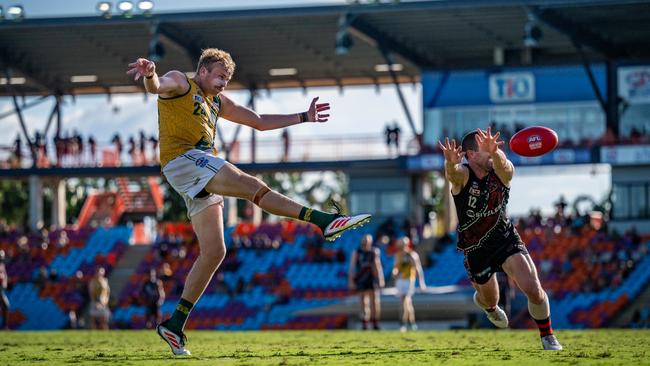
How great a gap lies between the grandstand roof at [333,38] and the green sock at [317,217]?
26.4m

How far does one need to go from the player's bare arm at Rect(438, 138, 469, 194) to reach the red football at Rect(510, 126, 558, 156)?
1.62 ft

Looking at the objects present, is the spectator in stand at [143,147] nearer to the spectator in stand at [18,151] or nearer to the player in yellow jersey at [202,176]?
the spectator in stand at [18,151]

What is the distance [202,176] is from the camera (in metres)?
10.0

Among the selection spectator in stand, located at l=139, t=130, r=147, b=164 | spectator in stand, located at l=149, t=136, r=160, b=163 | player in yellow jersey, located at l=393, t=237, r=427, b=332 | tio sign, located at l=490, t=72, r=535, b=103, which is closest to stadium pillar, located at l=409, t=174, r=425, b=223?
tio sign, located at l=490, t=72, r=535, b=103

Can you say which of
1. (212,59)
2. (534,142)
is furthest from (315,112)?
(534,142)

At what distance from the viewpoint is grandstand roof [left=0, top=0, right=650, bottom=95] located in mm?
36344

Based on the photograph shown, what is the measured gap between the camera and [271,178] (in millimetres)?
82938

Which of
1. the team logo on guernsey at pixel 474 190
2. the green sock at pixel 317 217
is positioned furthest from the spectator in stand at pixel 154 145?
the green sock at pixel 317 217

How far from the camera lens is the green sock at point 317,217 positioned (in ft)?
32.4

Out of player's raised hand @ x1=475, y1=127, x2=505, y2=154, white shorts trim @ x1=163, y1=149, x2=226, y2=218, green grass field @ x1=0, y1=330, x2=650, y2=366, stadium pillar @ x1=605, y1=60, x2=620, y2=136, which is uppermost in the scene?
stadium pillar @ x1=605, y1=60, x2=620, y2=136

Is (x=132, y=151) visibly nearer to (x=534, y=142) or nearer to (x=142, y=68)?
(x=534, y=142)

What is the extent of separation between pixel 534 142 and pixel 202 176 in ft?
9.79

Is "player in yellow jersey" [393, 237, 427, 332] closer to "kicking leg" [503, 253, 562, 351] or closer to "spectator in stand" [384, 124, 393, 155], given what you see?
"kicking leg" [503, 253, 562, 351]

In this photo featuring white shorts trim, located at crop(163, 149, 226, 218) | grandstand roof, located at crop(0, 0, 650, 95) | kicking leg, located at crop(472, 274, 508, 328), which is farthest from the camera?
grandstand roof, located at crop(0, 0, 650, 95)
